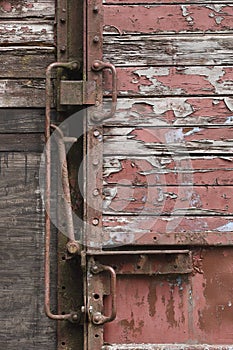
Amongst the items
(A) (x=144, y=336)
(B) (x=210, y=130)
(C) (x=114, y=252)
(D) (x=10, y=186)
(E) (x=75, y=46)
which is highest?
(E) (x=75, y=46)

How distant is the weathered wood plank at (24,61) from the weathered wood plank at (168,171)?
491mm

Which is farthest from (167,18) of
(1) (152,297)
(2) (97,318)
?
(2) (97,318)

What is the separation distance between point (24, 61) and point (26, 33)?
0.12m

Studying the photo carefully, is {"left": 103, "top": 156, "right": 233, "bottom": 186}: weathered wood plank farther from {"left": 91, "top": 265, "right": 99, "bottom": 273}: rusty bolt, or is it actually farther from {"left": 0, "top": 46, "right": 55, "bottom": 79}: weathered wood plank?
{"left": 0, "top": 46, "right": 55, "bottom": 79}: weathered wood plank

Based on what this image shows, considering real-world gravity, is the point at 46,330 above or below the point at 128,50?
below

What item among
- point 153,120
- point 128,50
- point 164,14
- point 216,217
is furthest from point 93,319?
point 164,14

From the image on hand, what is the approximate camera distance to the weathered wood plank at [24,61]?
2803 millimetres

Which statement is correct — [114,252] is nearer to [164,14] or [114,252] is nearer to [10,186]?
[10,186]

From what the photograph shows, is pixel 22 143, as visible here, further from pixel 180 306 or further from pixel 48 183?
pixel 180 306

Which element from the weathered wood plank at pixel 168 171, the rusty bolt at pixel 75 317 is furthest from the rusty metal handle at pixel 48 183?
the weathered wood plank at pixel 168 171

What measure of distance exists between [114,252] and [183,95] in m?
0.68

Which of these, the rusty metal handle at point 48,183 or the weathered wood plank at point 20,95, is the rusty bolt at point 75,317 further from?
the weathered wood plank at point 20,95

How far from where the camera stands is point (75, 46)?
279cm

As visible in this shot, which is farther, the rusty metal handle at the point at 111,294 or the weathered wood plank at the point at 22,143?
the weathered wood plank at the point at 22,143
